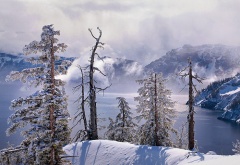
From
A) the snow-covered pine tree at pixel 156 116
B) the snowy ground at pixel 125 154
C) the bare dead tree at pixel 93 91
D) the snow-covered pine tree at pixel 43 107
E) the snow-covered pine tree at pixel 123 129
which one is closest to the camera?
the snow-covered pine tree at pixel 43 107

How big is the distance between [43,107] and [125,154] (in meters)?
7.24

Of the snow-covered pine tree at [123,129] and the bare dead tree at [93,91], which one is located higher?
the bare dead tree at [93,91]

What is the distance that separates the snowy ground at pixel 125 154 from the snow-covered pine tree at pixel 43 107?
7.46 ft

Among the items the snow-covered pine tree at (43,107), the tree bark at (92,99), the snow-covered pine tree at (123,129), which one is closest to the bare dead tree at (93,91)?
the tree bark at (92,99)

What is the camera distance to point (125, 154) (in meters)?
19.9

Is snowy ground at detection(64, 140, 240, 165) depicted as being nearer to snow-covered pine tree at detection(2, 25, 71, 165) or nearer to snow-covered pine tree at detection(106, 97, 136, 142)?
snow-covered pine tree at detection(2, 25, 71, 165)

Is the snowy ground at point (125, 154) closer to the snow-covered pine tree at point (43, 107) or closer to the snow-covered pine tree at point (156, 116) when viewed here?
the snow-covered pine tree at point (43, 107)

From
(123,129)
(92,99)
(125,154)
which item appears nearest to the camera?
(125,154)

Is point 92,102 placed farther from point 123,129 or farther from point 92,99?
point 123,129

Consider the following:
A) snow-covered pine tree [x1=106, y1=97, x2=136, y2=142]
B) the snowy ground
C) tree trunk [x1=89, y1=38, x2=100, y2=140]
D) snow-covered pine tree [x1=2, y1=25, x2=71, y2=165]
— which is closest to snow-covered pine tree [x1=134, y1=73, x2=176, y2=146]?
snow-covered pine tree [x1=106, y1=97, x2=136, y2=142]

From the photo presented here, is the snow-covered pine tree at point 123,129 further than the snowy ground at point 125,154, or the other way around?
the snow-covered pine tree at point 123,129

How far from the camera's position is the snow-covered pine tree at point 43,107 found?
50.5 feet

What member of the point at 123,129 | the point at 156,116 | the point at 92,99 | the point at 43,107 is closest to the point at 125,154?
the point at 92,99

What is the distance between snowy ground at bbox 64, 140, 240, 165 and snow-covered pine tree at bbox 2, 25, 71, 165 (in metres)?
2.27
